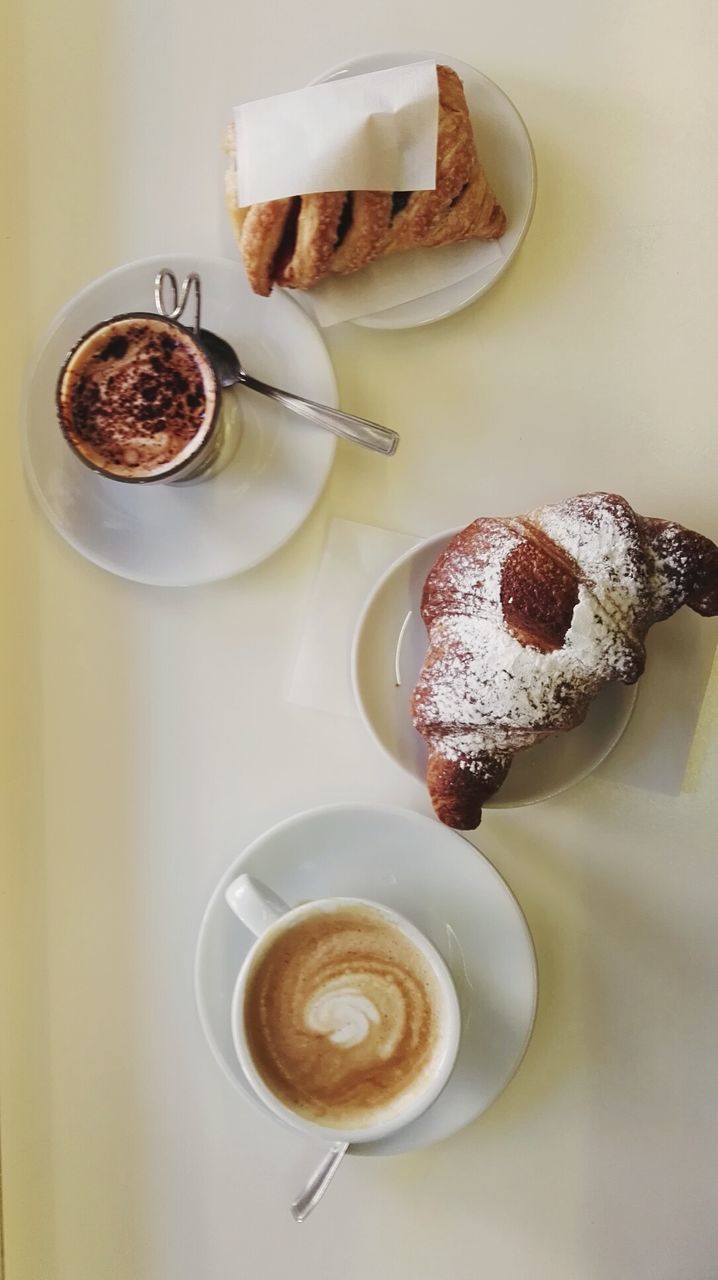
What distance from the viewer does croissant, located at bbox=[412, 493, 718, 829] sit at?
35.3 inches

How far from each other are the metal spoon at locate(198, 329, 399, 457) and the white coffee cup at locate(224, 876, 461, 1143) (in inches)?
17.8

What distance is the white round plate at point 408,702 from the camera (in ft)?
3.32

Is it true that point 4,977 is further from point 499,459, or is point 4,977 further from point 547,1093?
point 499,459

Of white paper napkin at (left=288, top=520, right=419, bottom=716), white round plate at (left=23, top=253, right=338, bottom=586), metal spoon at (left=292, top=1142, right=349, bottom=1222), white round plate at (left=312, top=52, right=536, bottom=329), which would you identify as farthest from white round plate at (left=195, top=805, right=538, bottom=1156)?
white round plate at (left=312, top=52, right=536, bottom=329)

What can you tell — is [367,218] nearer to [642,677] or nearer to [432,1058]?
[642,677]

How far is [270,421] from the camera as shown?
3.54ft

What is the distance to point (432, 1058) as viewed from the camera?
94 cm

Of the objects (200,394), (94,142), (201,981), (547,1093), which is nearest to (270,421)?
(200,394)

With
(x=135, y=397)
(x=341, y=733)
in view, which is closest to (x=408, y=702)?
(x=341, y=733)

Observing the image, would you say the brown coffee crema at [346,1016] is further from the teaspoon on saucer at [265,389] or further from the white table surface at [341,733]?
the teaspoon on saucer at [265,389]

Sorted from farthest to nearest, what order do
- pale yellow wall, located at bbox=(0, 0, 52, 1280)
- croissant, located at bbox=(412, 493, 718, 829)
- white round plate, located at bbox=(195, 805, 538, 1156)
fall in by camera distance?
pale yellow wall, located at bbox=(0, 0, 52, 1280)
white round plate, located at bbox=(195, 805, 538, 1156)
croissant, located at bbox=(412, 493, 718, 829)

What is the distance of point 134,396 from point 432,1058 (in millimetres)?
696

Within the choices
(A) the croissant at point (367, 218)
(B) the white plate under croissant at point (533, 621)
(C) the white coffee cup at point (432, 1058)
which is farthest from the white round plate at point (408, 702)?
(A) the croissant at point (367, 218)

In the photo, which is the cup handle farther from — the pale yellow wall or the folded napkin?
the folded napkin
